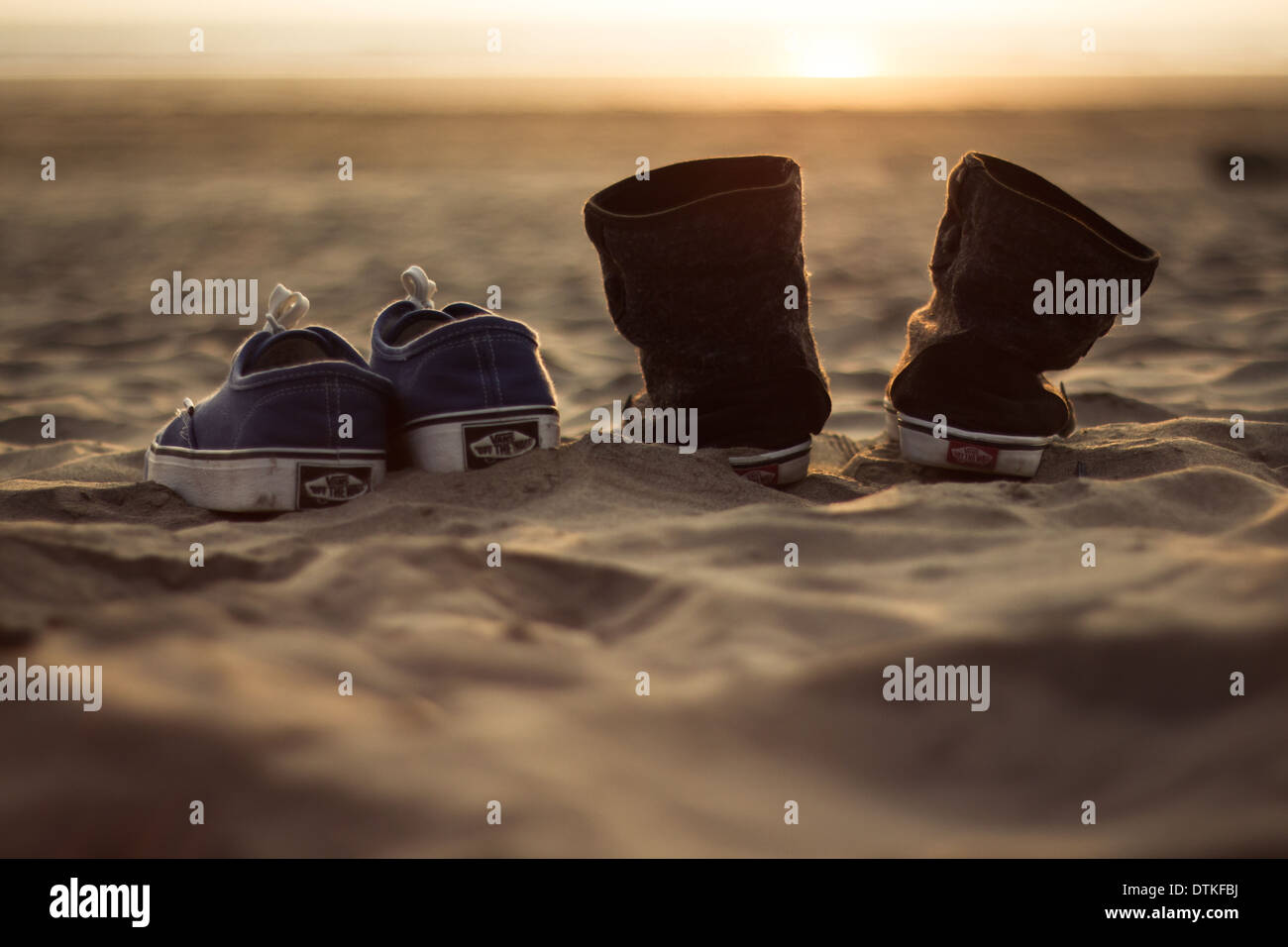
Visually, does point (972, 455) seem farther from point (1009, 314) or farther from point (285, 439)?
point (285, 439)

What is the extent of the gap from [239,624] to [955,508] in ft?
3.84

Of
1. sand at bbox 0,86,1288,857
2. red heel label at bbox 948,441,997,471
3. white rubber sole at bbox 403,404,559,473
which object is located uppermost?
white rubber sole at bbox 403,404,559,473

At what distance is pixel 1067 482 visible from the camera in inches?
78.1

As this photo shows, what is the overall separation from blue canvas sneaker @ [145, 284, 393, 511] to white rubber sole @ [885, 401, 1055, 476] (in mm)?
1175

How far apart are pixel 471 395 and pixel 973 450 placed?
1.09m

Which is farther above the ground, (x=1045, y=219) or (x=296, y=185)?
(x=296, y=185)

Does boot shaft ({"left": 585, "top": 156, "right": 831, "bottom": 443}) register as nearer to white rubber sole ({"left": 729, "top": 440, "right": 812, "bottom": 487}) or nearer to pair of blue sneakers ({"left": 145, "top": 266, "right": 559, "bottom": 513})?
white rubber sole ({"left": 729, "top": 440, "right": 812, "bottom": 487})

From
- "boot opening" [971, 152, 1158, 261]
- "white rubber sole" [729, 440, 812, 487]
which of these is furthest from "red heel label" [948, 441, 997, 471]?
"boot opening" [971, 152, 1158, 261]

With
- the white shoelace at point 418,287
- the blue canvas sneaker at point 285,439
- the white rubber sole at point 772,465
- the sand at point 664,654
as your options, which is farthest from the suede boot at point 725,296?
the blue canvas sneaker at point 285,439

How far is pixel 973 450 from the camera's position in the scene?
2256 mm

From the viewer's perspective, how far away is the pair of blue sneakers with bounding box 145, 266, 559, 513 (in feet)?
6.50

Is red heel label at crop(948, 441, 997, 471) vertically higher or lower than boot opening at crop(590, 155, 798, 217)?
lower

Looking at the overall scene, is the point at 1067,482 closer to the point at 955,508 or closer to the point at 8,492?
the point at 955,508

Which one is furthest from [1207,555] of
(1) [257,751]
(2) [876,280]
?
(2) [876,280]
